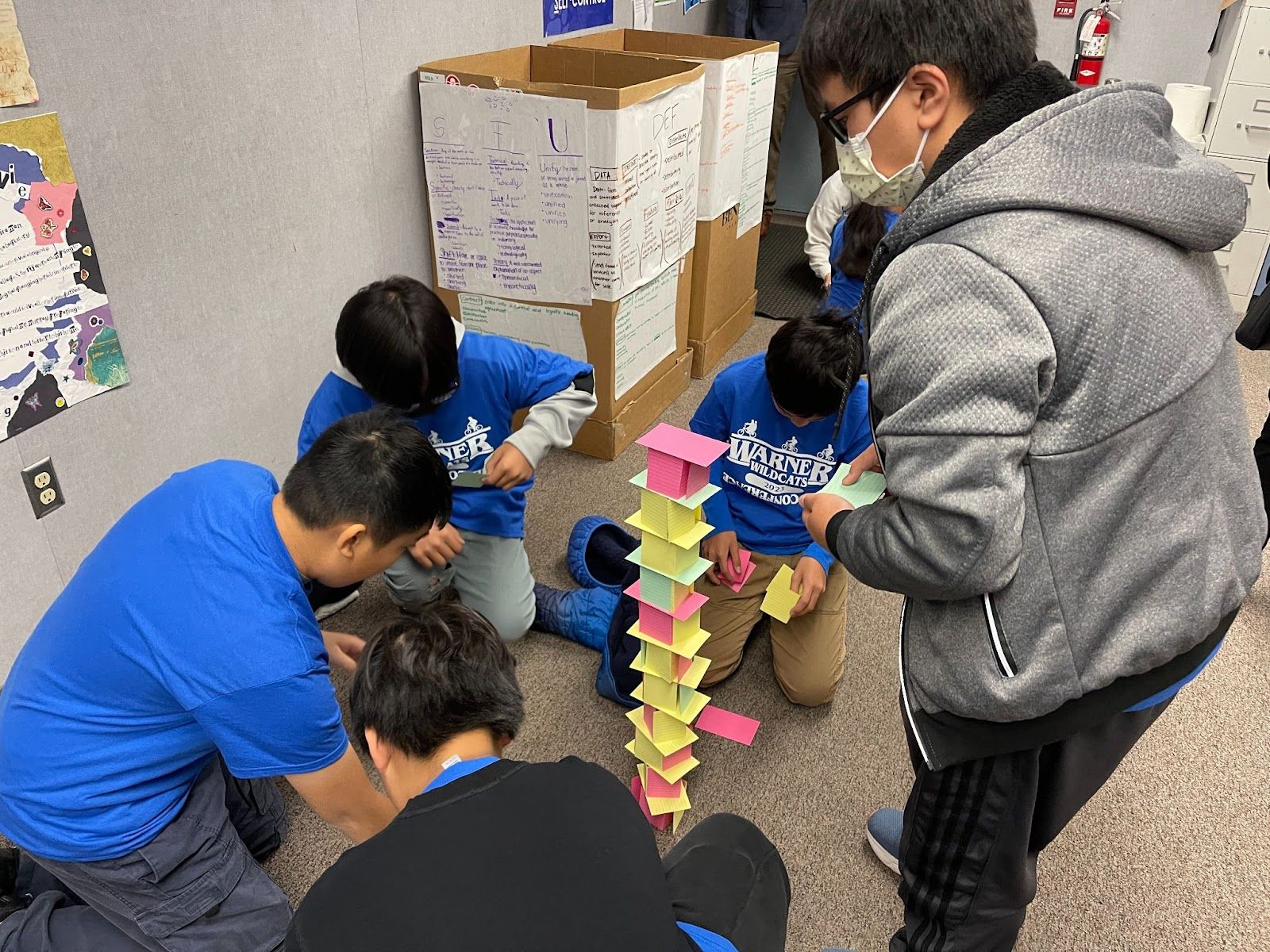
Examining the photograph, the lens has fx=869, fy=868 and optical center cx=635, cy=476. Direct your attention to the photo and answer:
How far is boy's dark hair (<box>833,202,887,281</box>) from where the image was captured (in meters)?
2.52

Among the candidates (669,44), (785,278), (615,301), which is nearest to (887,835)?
(615,301)

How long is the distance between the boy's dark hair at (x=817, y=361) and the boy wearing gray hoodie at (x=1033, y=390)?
2.07 ft

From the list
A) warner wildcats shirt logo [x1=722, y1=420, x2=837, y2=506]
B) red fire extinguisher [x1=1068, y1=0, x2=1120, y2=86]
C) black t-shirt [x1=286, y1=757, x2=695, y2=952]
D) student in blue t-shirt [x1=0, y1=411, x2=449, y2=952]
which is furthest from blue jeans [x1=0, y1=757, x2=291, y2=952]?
red fire extinguisher [x1=1068, y1=0, x2=1120, y2=86]

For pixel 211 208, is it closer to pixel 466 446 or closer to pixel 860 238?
pixel 466 446

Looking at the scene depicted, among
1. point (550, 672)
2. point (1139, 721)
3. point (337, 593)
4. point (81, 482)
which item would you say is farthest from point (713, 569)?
point (81, 482)

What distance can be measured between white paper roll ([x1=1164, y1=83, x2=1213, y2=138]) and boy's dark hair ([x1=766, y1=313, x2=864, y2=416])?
9.62ft

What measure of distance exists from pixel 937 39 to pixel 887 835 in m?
1.28

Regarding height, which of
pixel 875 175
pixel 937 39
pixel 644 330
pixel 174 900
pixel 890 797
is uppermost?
pixel 937 39

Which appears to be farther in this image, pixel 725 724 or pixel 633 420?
pixel 633 420

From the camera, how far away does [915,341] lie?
782 mm

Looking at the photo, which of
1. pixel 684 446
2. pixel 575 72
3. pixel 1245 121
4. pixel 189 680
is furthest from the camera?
pixel 1245 121

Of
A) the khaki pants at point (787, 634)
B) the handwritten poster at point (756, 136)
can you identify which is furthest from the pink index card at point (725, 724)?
the handwritten poster at point (756, 136)

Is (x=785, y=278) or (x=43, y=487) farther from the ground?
(x=43, y=487)

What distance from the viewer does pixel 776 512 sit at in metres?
1.95
